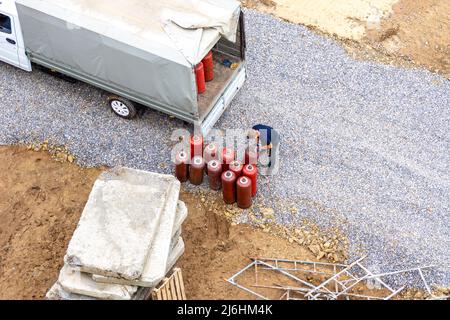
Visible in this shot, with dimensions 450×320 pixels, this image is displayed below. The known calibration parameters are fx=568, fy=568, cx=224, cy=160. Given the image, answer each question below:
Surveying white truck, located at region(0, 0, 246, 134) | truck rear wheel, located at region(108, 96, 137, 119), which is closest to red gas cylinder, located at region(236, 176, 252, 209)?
white truck, located at region(0, 0, 246, 134)

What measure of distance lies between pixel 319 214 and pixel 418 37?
6722 mm

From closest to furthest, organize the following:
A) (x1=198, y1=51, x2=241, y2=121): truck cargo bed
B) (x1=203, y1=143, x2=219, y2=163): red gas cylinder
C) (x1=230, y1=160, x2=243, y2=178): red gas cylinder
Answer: (x1=230, y1=160, x2=243, y2=178): red gas cylinder
(x1=203, y1=143, x2=219, y2=163): red gas cylinder
(x1=198, y1=51, x2=241, y2=121): truck cargo bed

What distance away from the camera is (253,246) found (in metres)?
11.0

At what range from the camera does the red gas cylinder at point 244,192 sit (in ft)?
36.0

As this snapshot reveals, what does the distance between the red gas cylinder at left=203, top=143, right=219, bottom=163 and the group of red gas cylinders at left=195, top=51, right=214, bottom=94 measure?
4.59 feet

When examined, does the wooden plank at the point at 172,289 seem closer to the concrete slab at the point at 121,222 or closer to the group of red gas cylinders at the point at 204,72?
the concrete slab at the point at 121,222

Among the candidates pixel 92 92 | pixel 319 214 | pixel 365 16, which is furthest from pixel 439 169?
pixel 92 92

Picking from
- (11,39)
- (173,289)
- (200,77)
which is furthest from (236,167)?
(11,39)

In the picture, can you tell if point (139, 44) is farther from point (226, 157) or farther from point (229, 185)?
point (229, 185)

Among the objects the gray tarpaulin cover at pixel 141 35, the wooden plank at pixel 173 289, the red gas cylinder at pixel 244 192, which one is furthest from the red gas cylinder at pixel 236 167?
the wooden plank at pixel 173 289

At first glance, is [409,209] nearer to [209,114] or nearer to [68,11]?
[209,114]

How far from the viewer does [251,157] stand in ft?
38.2

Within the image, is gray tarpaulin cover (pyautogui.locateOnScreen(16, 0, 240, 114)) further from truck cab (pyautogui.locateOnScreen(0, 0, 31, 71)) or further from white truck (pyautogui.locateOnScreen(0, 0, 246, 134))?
truck cab (pyautogui.locateOnScreen(0, 0, 31, 71))

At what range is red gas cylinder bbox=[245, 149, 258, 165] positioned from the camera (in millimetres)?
11633
